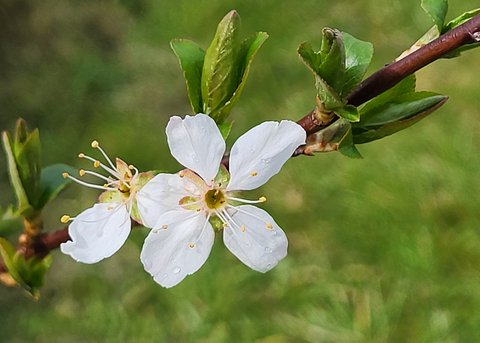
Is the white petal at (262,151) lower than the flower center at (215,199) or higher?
higher

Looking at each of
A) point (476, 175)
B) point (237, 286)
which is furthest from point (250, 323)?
point (476, 175)

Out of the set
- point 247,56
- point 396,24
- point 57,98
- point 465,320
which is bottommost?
point 465,320

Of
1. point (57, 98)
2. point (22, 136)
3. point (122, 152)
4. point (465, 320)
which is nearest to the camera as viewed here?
point (22, 136)

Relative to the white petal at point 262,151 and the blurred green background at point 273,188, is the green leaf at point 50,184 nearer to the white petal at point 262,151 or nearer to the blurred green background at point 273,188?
the white petal at point 262,151

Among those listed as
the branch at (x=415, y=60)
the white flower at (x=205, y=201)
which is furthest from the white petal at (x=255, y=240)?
the branch at (x=415, y=60)

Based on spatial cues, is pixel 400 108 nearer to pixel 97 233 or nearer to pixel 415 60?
pixel 415 60

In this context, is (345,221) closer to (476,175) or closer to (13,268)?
(476,175)

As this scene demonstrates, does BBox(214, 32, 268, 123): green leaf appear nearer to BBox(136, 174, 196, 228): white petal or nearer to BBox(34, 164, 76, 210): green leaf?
BBox(136, 174, 196, 228): white petal
